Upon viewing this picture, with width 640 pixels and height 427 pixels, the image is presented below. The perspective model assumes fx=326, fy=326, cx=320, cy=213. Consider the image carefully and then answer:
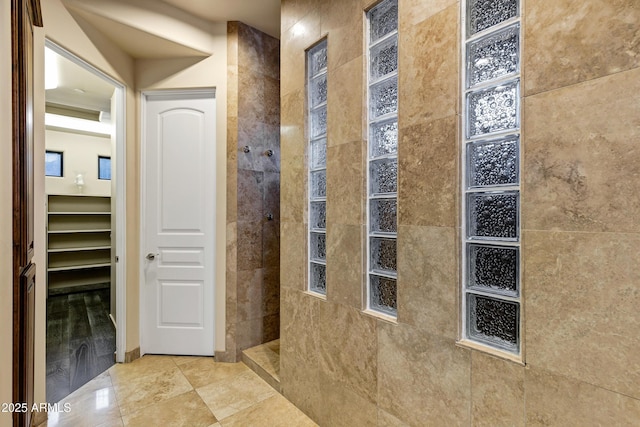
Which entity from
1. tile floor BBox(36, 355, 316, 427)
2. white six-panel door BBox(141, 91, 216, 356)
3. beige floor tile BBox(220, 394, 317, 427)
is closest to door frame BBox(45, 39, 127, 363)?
white six-panel door BBox(141, 91, 216, 356)

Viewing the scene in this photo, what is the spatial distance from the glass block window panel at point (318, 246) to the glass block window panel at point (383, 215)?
433 millimetres

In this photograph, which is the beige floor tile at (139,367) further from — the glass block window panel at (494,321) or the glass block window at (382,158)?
the glass block window panel at (494,321)

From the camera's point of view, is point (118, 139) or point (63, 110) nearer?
point (118, 139)

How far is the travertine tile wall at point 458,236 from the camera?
921 mm

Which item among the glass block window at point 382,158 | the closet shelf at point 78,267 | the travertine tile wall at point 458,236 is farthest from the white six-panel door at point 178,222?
the closet shelf at point 78,267

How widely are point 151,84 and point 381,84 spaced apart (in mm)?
2141

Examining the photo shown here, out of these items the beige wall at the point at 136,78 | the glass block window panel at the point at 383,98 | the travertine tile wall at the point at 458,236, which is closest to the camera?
the travertine tile wall at the point at 458,236

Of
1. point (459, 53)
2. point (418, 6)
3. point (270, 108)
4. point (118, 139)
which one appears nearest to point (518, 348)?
point (459, 53)

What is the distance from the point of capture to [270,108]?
9.69 feet

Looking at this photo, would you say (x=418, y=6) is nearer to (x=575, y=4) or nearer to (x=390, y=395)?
(x=575, y=4)

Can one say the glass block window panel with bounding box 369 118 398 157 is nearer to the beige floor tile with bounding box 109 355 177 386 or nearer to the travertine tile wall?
the travertine tile wall

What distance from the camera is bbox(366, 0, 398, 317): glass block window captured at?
1565 millimetres

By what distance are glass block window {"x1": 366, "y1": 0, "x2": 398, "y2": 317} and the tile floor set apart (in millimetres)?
1028

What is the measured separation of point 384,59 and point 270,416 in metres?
2.15
